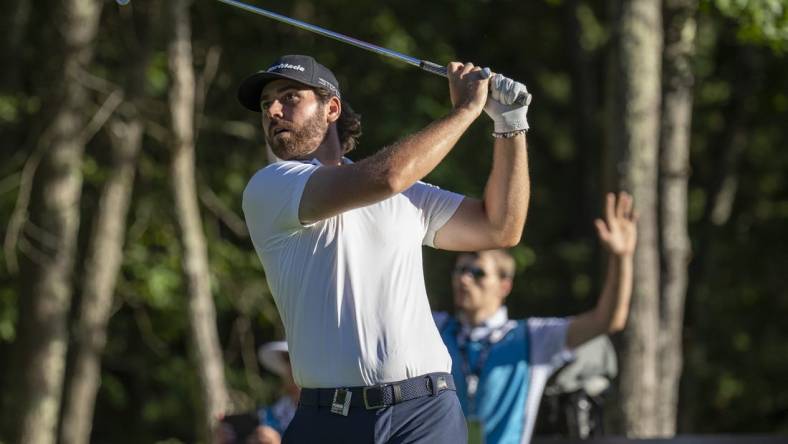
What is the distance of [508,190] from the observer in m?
4.59

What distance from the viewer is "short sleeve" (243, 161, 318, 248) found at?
432cm

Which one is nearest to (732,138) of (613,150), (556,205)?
(556,205)

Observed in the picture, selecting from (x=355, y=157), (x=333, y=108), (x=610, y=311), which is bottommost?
(x=610, y=311)

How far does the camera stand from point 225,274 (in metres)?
15.7

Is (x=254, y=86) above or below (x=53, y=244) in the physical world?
above

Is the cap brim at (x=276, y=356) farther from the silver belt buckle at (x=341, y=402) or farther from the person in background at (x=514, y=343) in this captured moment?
the silver belt buckle at (x=341, y=402)

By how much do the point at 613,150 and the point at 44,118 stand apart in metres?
6.56

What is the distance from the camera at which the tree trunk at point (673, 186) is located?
8914 millimetres

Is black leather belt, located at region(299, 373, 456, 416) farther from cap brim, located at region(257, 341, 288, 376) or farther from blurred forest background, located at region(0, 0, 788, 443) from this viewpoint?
blurred forest background, located at region(0, 0, 788, 443)

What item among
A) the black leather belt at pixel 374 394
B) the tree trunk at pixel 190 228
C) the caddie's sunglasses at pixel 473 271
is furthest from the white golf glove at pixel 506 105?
the tree trunk at pixel 190 228

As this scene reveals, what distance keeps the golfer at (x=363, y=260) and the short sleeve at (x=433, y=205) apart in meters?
0.05

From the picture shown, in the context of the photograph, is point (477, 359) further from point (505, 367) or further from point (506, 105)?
point (506, 105)

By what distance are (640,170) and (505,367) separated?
1973 mm

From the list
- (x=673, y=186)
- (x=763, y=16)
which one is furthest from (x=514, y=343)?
(x=763, y=16)
